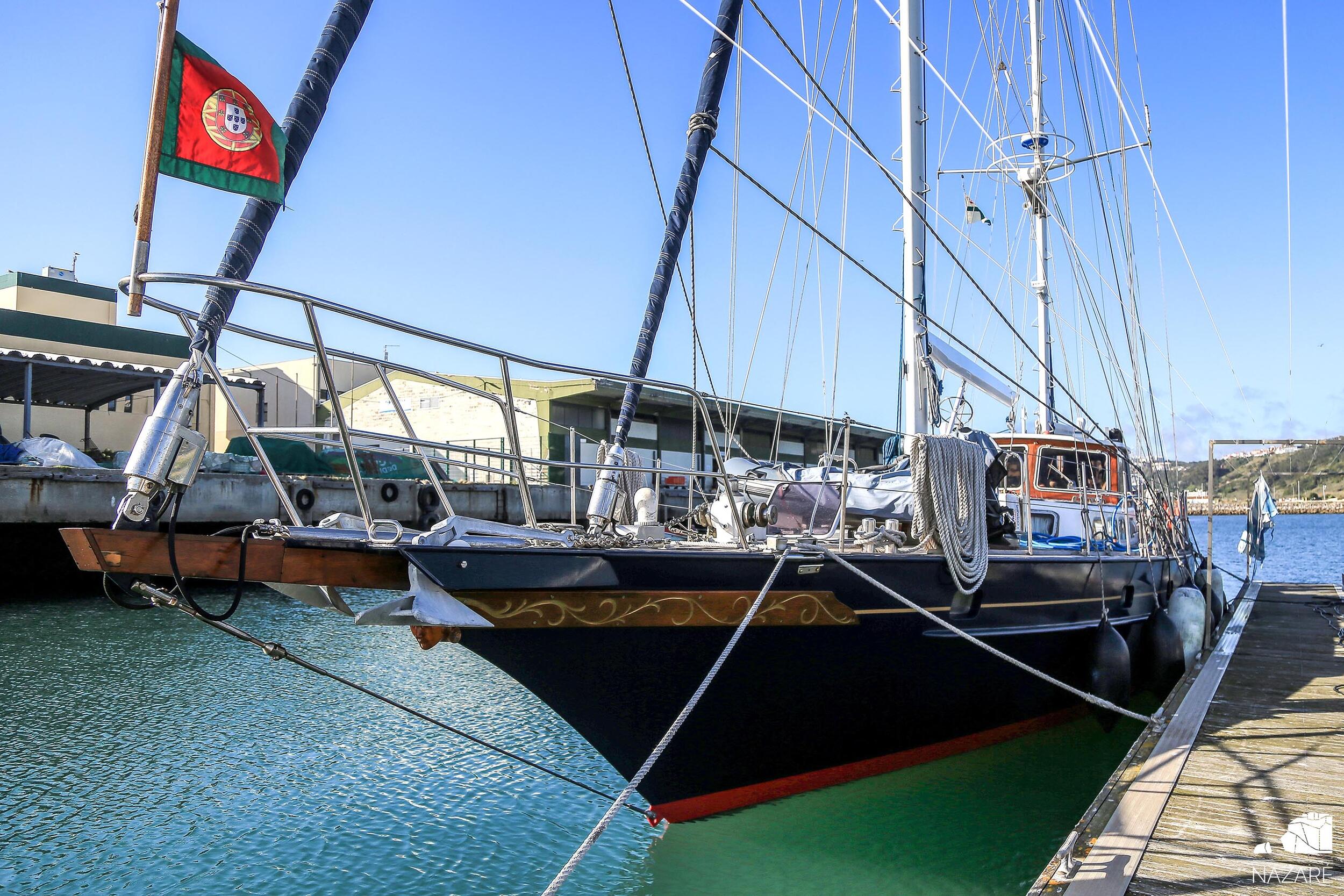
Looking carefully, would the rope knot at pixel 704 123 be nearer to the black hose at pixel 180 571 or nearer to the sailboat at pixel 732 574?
the sailboat at pixel 732 574

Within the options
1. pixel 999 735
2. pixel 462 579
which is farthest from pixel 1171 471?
pixel 462 579

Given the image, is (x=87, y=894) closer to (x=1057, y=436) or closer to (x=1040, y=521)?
(x=1040, y=521)

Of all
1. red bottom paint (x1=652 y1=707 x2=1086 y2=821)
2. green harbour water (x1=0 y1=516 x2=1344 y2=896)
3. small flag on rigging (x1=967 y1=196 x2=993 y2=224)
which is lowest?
green harbour water (x1=0 y1=516 x2=1344 y2=896)

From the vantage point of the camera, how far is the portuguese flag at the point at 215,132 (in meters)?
3.64

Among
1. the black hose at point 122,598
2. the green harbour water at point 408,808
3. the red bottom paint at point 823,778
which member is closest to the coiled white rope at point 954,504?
the red bottom paint at point 823,778

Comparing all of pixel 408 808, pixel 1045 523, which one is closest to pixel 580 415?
pixel 1045 523

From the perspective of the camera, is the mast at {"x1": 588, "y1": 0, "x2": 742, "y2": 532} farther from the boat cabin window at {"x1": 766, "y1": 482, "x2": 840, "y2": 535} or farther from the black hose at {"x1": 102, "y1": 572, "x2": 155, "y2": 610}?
the black hose at {"x1": 102, "y1": 572, "x2": 155, "y2": 610}

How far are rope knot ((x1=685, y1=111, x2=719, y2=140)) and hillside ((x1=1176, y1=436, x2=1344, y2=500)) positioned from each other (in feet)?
21.6

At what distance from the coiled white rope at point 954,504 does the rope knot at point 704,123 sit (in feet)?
10.2

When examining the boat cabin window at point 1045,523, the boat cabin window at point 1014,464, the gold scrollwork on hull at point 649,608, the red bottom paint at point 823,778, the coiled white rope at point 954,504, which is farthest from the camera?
the boat cabin window at point 1014,464

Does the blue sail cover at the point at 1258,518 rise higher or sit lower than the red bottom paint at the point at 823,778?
higher

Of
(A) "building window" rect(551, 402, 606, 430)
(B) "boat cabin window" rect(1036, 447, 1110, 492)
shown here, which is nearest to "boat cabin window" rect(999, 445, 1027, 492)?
(B) "boat cabin window" rect(1036, 447, 1110, 492)

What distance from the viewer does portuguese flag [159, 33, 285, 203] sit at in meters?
3.64

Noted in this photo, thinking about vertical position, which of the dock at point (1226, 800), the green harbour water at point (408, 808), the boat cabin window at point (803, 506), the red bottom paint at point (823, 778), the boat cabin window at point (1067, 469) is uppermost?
the boat cabin window at point (1067, 469)
